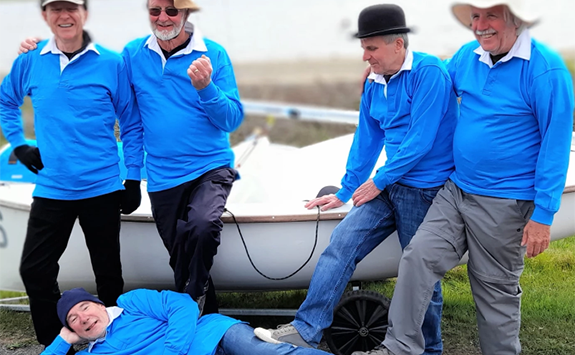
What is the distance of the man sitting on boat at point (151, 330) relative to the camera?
3.23 meters

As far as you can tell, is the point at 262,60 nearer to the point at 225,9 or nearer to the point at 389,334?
the point at 225,9

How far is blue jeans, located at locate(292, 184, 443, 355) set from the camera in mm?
3125

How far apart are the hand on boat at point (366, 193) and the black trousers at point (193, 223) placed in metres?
0.63

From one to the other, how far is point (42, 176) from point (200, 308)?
0.97 meters

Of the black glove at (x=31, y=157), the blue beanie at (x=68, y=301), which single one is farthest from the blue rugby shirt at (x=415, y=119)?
the black glove at (x=31, y=157)

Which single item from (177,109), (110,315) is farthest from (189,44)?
(110,315)

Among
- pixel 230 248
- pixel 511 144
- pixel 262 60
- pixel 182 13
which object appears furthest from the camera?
pixel 262 60

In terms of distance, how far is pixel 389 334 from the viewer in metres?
3.00

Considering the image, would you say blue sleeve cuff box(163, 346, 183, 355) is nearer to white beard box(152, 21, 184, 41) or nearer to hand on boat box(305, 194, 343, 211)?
hand on boat box(305, 194, 343, 211)

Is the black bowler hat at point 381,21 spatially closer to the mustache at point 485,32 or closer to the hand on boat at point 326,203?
the mustache at point 485,32

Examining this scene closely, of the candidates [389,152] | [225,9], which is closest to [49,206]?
[389,152]

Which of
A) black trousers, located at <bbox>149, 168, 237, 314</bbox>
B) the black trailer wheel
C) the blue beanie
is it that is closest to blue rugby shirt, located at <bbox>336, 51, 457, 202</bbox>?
the black trailer wheel

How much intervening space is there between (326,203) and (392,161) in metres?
0.67

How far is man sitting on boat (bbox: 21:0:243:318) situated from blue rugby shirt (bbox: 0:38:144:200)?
3.8 inches
